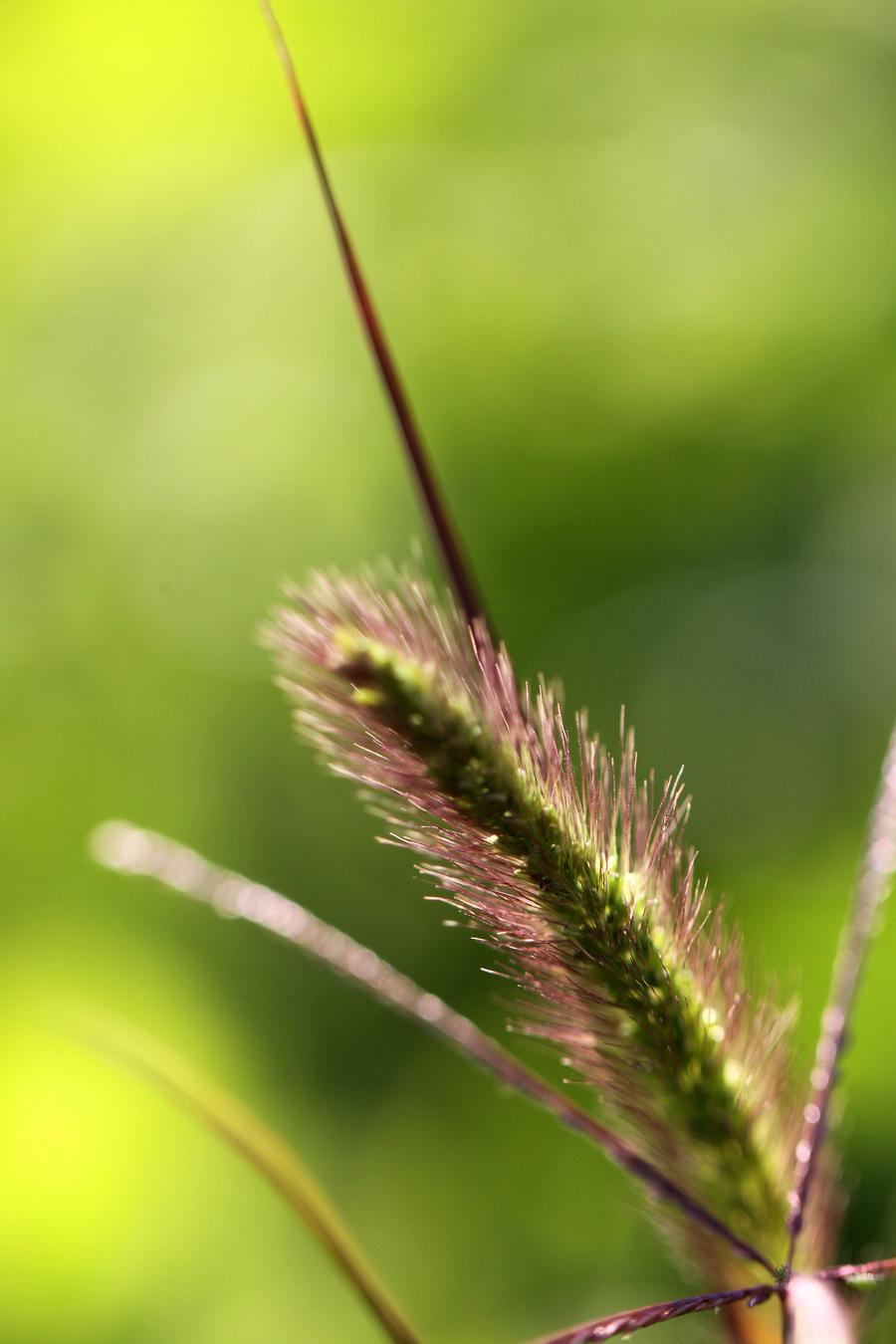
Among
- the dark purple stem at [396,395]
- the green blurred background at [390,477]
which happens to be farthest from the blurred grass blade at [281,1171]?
the green blurred background at [390,477]

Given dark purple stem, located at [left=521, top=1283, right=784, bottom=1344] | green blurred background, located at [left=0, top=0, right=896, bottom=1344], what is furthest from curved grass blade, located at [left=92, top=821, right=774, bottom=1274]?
green blurred background, located at [left=0, top=0, right=896, bottom=1344]

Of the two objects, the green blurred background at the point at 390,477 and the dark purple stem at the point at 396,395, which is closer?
the dark purple stem at the point at 396,395

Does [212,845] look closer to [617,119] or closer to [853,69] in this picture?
[617,119]

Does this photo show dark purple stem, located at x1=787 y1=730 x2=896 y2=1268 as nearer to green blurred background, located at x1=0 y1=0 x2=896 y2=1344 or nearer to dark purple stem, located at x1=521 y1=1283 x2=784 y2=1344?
dark purple stem, located at x1=521 y1=1283 x2=784 y2=1344

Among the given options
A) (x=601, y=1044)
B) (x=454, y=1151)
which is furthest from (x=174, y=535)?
(x=601, y=1044)

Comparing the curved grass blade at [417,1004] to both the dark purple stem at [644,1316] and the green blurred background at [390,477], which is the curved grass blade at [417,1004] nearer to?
the dark purple stem at [644,1316]
